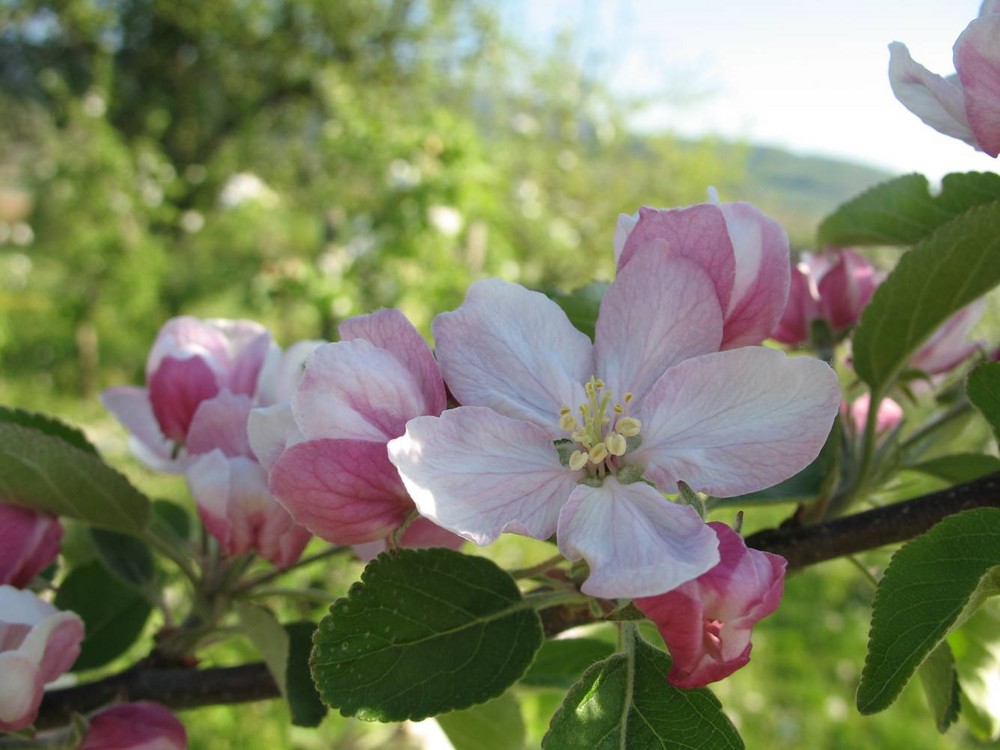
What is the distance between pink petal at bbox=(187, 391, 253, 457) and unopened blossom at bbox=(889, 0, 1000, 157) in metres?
0.50

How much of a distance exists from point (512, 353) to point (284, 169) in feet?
35.3

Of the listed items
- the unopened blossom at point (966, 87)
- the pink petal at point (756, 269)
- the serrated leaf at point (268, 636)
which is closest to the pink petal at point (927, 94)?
the unopened blossom at point (966, 87)

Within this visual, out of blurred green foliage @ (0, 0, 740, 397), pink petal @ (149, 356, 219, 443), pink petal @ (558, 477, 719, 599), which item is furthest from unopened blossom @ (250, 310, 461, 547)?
blurred green foliage @ (0, 0, 740, 397)

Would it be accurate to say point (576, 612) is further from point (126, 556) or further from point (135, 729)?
point (126, 556)

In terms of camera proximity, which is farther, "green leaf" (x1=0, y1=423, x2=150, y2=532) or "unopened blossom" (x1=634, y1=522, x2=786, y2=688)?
"green leaf" (x1=0, y1=423, x2=150, y2=532)

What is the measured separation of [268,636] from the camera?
2.25ft

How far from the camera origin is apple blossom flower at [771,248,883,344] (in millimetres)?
845

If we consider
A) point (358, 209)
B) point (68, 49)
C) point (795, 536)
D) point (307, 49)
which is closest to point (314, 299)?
point (358, 209)

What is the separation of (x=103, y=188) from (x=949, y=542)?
7.53 m

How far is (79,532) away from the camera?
92 cm

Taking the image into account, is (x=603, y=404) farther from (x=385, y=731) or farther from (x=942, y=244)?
(x=385, y=731)

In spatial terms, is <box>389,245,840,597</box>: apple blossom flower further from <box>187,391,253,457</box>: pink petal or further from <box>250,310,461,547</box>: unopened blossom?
<box>187,391,253,457</box>: pink petal

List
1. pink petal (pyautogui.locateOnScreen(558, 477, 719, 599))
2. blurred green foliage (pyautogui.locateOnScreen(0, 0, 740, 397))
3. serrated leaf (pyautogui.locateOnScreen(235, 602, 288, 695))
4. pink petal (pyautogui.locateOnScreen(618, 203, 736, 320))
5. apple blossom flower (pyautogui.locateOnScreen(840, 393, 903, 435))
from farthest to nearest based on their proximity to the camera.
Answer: blurred green foliage (pyautogui.locateOnScreen(0, 0, 740, 397))
apple blossom flower (pyautogui.locateOnScreen(840, 393, 903, 435))
serrated leaf (pyautogui.locateOnScreen(235, 602, 288, 695))
pink petal (pyautogui.locateOnScreen(618, 203, 736, 320))
pink petal (pyautogui.locateOnScreen(558, 477, 719, 599))

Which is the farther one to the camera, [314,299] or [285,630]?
[314,299]
